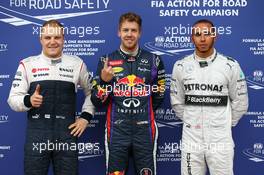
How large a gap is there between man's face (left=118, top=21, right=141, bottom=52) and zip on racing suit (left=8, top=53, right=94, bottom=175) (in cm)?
47

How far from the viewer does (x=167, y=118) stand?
11.1ft

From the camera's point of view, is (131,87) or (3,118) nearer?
(131,87)

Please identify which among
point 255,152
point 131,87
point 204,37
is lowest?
point 255,152

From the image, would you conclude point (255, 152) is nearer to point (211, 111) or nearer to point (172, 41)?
point (211, 111)

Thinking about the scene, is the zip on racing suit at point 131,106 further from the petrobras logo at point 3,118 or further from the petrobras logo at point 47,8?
the petrobras logo at point 3,118

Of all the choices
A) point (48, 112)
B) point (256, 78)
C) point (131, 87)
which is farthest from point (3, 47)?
point (256, 78)

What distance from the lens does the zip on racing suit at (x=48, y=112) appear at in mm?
2691

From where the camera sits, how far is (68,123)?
9.16ft

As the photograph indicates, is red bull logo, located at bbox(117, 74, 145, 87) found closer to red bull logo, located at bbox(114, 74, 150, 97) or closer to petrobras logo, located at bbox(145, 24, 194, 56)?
red bull logo, located at bbox(114, 74, 150, 97)

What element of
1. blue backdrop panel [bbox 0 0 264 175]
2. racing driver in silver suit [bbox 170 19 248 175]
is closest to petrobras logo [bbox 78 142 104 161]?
blue backdrop panel [bbox 0 0 264 175]

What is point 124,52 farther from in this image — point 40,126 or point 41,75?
point 40,126

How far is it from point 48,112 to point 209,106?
1.18m

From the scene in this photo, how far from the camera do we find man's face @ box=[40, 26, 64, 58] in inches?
110

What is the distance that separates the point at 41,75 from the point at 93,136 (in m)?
0.87
